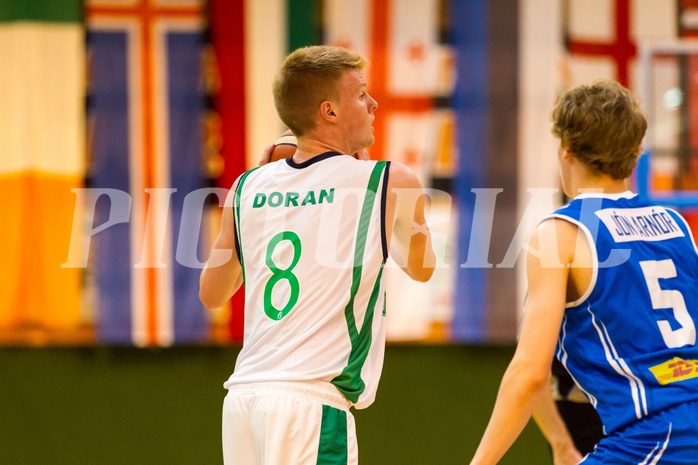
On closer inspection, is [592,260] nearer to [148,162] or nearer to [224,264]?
[224,264]

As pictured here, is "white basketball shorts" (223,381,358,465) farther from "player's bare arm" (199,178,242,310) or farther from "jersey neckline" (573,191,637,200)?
"jersey neckline" (573,191,637,200)

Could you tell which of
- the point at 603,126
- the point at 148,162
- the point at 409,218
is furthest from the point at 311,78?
the point at 148,162

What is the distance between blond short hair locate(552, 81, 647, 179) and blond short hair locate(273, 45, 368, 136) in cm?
65

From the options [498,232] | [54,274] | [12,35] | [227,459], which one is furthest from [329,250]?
[12,35]

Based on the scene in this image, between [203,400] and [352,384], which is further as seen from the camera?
[203,400]

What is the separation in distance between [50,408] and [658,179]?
11.9ft

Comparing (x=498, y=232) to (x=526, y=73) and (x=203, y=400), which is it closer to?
(x=526, y=73)

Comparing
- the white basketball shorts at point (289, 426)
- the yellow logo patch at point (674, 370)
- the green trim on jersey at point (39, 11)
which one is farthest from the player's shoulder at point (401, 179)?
the green trim on jersey at point (39, 11)

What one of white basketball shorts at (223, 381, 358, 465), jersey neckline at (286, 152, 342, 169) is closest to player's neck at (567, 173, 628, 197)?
jersey neckline at (286, 152, 342, 169)

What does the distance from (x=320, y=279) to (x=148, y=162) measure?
106 inches

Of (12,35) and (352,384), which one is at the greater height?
(12,35)

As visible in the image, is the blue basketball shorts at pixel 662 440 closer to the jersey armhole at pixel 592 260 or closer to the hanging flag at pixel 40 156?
the jersey armhole at pixel 592 260

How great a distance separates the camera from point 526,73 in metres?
4.79

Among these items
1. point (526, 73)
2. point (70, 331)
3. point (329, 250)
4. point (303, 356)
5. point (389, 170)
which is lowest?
point (70, 331)
